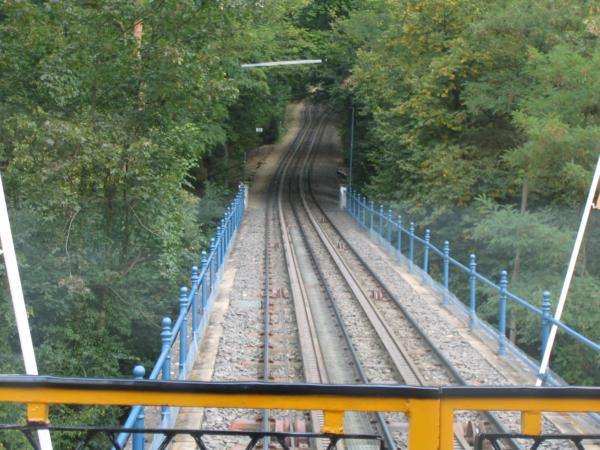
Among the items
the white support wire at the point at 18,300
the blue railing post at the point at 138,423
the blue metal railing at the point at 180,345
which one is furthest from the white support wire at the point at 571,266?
the white support wire at the point at 18,300

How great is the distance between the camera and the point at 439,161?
2534 cm

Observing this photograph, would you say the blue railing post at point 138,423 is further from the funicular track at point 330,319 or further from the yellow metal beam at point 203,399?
the yellow metal beam at point 203,399

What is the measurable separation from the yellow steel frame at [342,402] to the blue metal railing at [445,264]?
5100 millimetres

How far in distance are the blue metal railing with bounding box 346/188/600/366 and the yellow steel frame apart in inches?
201

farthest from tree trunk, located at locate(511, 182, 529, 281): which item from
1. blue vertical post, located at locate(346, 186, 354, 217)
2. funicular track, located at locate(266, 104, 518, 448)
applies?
blue vertical post, located at locate(346, 186, 354, 217)

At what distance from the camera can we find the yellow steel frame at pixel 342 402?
8.05ft

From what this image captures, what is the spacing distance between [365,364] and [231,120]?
32.0m

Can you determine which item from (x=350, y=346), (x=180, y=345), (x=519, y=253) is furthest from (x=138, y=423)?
(x=519, y=253)

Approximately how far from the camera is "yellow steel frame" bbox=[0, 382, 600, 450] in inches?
96.7

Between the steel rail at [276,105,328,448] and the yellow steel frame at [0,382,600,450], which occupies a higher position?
the yellow steel frame at [0,382,600,450]

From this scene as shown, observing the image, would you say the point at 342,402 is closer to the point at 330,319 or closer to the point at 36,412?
the point at 36,412

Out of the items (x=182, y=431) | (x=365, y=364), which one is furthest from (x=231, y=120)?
(x=182, y=431)

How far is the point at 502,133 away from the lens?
2534cm

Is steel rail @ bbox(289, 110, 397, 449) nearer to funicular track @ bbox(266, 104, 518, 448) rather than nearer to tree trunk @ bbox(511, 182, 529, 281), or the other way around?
funicular track @ bbox(266, 104, 518, 448)
